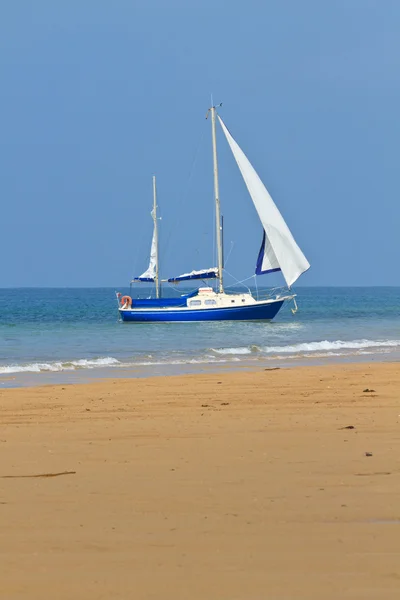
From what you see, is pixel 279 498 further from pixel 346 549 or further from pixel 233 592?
pixel 233 592

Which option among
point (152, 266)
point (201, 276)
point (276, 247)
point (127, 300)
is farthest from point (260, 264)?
point (152, 266)

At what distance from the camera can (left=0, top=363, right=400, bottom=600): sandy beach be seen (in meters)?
4.30

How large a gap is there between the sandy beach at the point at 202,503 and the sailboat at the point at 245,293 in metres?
37.9

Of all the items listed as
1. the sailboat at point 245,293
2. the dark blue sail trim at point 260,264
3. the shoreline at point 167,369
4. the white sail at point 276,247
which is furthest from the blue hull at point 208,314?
the shoreline at point 167,369

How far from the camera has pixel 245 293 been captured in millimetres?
49719

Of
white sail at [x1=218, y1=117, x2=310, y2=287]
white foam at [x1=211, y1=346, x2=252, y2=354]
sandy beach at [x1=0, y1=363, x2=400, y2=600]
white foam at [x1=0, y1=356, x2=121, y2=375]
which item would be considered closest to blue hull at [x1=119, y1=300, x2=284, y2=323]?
white sail at [x1=218, y1=117, x2=310, y2=287]

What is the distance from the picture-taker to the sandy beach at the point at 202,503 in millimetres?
4301

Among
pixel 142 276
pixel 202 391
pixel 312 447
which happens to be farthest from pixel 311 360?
pixel 142 276

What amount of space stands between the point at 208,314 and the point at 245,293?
2.73m

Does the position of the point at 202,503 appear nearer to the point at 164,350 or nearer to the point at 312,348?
the point at 164,350

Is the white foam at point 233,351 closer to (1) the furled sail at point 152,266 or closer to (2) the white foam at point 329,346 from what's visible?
(2) the white foam at point 329,346

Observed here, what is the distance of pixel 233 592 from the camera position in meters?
4.13

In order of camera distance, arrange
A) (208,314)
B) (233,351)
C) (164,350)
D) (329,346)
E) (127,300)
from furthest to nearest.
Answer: (127,300)
(208,314)
(329,346)
(164,350)
(233,351)

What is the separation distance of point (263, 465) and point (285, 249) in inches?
1705
